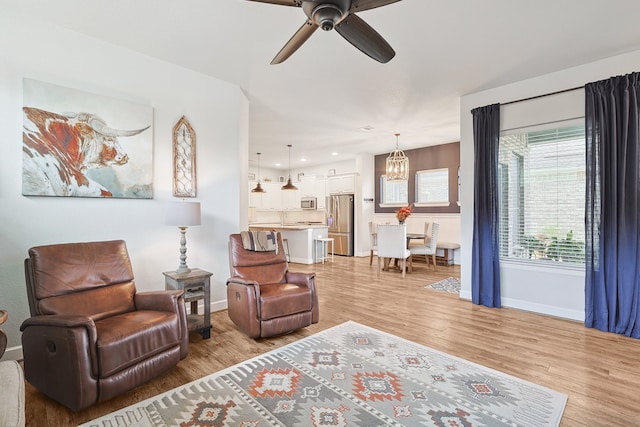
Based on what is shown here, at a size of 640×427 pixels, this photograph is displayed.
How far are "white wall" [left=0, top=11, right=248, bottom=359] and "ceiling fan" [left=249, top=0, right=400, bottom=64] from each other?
181 centimetres

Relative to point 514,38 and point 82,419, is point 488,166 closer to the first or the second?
point 514,38

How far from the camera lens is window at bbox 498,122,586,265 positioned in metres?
3.49

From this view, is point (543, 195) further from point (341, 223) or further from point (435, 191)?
point (341, 223)

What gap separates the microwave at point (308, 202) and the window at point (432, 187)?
10.1 ft

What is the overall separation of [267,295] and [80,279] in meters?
1.46

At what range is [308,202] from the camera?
949 cm

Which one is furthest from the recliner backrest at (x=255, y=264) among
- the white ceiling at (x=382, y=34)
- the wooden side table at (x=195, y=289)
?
the white ceiling at (x=382, y=34)

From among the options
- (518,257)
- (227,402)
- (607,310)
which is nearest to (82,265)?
(227,402)

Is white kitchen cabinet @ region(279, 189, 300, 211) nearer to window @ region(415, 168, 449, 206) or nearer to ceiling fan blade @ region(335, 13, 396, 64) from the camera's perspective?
window @ region(415, 168, 449, 206)

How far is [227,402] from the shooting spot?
194 centimetres

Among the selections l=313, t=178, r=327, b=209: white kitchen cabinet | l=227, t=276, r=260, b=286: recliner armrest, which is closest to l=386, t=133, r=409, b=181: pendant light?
l=313, t=178, r=327, b=209: white kitchen cabinet

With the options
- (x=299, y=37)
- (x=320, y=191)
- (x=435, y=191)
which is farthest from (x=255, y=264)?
(x=320, y=191)

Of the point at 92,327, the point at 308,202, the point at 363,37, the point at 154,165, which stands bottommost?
the point at 92,327

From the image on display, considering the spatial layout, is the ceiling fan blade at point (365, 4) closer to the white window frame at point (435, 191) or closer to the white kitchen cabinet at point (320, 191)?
the white window frame at point (435, 191)
